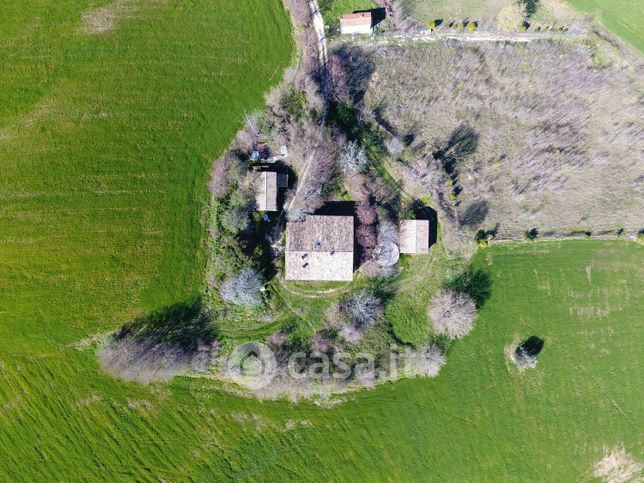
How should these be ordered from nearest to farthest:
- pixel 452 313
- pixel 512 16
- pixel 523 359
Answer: pixel 452 313 → pixel 523 359 → pixel 512 16

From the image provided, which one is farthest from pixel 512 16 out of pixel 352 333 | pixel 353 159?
pixel 352 333

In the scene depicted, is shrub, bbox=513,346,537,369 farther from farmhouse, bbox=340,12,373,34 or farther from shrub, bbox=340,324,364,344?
farmhouse, bbox=340,12,373,34

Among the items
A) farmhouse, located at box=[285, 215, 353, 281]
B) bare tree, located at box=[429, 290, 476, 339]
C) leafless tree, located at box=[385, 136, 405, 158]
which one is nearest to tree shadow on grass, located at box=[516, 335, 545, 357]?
bare tree, located at box=[429, 290, 476, 339]

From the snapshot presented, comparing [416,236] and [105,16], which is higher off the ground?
[105,16]

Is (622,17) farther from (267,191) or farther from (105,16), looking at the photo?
(105,16)

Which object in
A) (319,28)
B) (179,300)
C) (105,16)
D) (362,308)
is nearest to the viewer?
(362,308)

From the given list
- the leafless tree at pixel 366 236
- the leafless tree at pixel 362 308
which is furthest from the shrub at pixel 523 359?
the leafless tree at pixel 366 236
